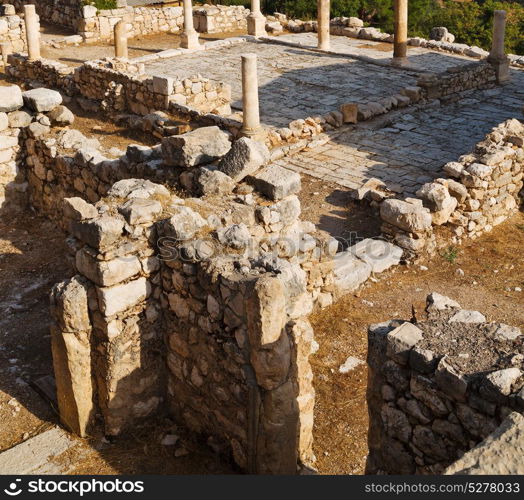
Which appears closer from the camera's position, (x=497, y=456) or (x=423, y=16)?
(x=497, y=456)

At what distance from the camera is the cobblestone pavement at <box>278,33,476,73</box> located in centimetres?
2154

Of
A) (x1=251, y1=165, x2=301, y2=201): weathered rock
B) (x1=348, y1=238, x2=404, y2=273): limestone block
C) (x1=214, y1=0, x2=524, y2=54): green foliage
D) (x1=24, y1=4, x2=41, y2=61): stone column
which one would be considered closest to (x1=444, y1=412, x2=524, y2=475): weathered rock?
(x1=251, y1=165, x2=301, y2=201): weathered rock

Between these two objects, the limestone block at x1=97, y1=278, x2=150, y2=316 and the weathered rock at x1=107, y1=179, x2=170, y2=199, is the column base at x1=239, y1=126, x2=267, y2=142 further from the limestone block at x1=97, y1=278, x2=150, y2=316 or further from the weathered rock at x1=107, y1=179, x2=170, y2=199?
the limestone block at x1=97, y1=278, x2=150, y2=316

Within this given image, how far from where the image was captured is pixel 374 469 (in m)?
5.30

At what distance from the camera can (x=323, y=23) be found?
22.4 meters

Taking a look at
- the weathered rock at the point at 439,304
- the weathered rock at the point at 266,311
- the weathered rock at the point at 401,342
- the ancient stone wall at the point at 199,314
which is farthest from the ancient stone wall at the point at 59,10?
the weathered rock at the point at 401,342

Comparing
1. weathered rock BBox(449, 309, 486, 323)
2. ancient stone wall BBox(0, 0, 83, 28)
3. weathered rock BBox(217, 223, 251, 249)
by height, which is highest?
weathered rock BBox(449, 309, 486, 323)

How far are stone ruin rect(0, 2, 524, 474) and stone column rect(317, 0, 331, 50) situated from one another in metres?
11.4

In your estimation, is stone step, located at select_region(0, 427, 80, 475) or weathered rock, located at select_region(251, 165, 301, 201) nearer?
stone step, located at select_region(0, 427, 80, 475)

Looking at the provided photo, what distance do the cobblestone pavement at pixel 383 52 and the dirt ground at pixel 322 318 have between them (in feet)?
31.8

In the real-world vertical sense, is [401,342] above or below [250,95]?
above

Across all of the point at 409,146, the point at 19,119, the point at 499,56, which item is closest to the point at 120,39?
the point at 409,146

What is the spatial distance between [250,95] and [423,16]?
2072 cm

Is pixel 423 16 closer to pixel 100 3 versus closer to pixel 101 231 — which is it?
pixel 100 3
